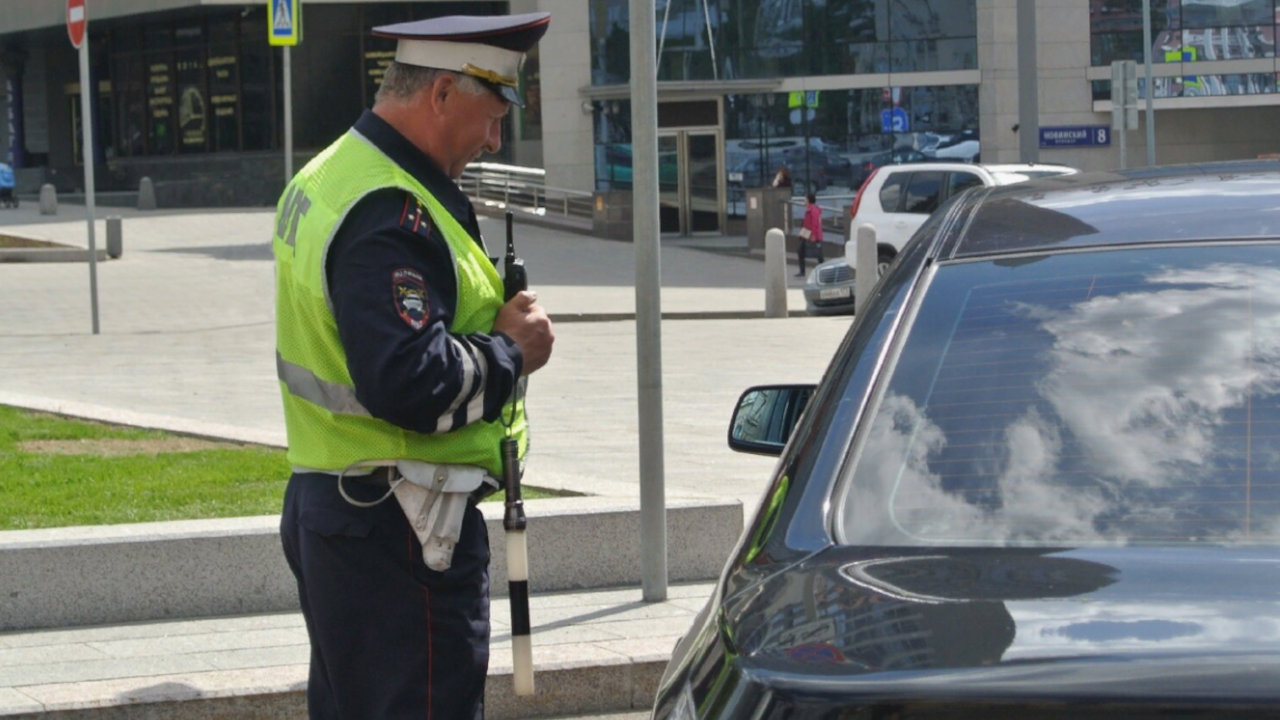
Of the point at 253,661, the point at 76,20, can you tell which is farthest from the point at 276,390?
the point at 253,661

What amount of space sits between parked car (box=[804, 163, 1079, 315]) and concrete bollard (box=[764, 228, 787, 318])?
1.06ft

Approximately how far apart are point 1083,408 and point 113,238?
28.3 m

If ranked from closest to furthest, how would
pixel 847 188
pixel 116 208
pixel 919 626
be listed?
1. pixel 919 626
2. pixel 847 188
3. pixel 116 208

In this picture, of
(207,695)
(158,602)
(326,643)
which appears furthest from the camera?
(158,602)

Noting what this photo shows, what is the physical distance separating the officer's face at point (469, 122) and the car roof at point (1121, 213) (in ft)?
2.96

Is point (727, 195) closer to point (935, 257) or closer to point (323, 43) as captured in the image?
point (323, 43)

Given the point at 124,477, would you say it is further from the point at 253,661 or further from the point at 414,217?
the point at 414,217

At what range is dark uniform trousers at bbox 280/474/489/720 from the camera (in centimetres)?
326

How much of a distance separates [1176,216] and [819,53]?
36.0 m

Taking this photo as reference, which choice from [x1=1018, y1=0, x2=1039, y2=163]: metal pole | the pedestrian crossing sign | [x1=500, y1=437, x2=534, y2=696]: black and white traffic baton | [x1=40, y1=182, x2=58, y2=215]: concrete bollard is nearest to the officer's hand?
[x1=500, y1=437, x2=534, y2=696]: black and white traffic baton

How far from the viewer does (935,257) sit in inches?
122

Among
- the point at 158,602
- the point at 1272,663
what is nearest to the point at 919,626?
the point at 1272,663

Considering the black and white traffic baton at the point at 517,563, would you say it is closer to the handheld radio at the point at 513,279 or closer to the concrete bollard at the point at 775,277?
the handheld radio at the point at 513,279

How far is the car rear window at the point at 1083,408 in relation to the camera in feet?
7.97
